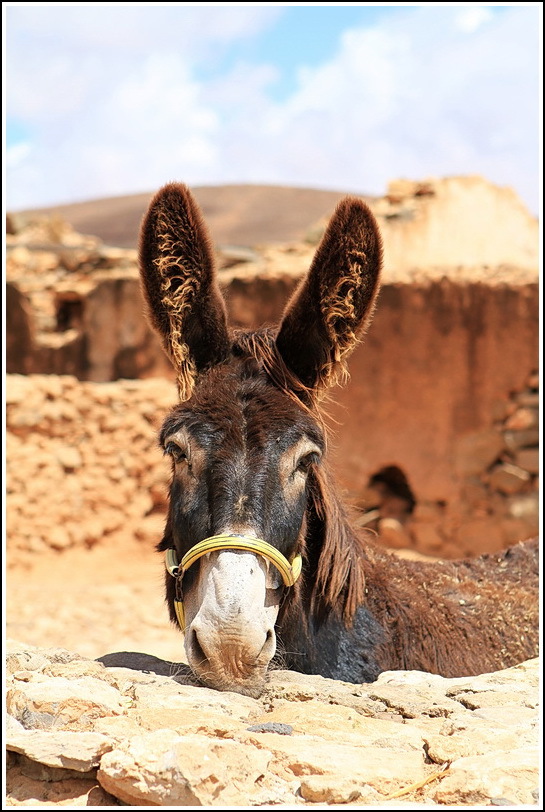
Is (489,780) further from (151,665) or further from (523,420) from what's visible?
(523,420)

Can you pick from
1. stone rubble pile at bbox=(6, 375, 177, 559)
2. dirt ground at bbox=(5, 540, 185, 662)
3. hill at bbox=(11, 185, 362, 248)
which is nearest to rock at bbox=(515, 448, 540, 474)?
stone rubble pile at bbox=(6, 375, 177, 559)

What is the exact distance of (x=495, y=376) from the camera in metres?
10.7

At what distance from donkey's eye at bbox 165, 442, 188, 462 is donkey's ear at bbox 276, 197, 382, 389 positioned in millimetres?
597

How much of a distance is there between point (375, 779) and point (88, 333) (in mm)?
11967

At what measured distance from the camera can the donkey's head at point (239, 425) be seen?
266 centimetres

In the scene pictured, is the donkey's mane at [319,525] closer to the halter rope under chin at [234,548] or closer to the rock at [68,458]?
the halter rope under chin at [234,548]

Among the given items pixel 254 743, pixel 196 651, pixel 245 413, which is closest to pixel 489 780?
pixel 254 743

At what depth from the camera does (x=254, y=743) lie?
2184 millimetres

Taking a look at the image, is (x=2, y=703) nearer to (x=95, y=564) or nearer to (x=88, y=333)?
(x=95, y=564)

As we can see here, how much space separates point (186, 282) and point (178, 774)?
2.01m

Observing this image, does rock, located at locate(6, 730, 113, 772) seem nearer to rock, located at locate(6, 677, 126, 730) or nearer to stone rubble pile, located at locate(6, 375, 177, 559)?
rock, located at locate(6, 677, 126, 730)

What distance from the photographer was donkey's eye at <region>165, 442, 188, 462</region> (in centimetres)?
306

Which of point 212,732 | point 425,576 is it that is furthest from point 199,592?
point 425,576

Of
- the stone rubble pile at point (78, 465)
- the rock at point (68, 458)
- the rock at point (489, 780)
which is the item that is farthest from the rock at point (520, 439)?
the rock at point (489, 780)
